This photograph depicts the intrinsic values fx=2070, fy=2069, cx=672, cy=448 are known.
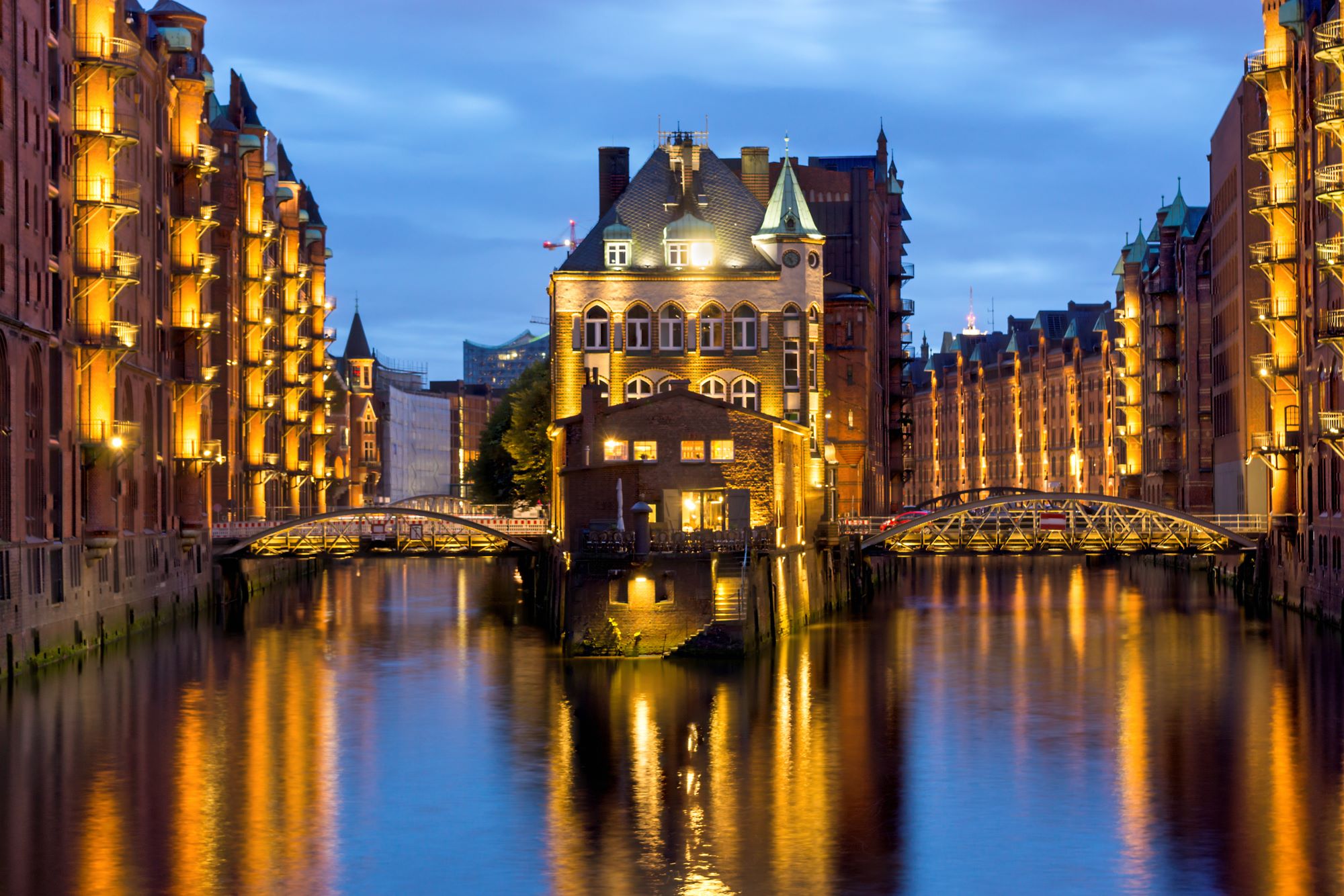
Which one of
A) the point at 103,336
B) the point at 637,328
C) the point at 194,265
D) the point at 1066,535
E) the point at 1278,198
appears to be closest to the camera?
the point at 103,336

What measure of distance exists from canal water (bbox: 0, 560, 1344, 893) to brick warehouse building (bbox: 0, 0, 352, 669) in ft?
15.3

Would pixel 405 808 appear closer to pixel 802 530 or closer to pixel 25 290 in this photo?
pixel 25 290

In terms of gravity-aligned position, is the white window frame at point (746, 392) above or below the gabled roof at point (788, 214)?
below

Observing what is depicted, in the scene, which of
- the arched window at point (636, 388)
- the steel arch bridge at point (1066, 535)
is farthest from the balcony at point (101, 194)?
the steel arch bridge at point (1066, 535)

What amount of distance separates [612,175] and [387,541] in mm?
30428

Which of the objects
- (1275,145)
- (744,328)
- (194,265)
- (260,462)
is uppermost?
(1275,145)

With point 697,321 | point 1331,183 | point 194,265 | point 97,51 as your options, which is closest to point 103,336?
point 97,51

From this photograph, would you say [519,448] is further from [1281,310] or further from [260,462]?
[1281,310]

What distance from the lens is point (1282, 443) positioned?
91.1 m

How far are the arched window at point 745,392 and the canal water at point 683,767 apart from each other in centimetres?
2158

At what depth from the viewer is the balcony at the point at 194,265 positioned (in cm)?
9500

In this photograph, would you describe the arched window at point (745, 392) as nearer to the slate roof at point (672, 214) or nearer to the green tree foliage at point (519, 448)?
the slate roof at point (672, 214)

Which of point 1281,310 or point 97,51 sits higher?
point 97,51

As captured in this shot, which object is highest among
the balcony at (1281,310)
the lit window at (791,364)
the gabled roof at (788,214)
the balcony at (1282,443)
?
the gabled roof at (788,214)
